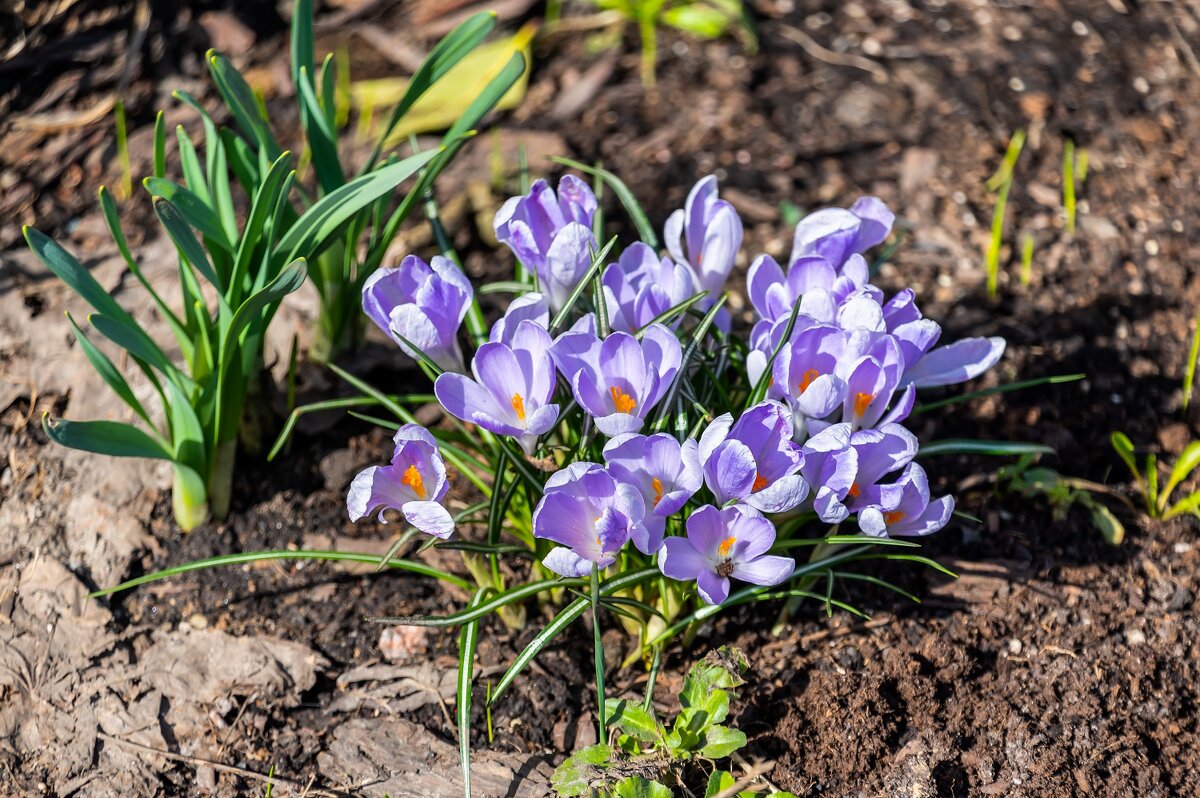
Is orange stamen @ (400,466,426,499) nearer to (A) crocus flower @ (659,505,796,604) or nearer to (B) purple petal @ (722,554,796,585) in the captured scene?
(A) crocus flower @ (659,505,796,604)

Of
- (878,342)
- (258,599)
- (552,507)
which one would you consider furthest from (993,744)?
(258,599)

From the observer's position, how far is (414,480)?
157cm

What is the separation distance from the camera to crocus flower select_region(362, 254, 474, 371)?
5.30 ft

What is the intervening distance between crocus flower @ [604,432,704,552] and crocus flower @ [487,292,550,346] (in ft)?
0.76

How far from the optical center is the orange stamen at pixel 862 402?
1.60 m

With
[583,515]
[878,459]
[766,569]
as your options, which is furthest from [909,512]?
[583,515]

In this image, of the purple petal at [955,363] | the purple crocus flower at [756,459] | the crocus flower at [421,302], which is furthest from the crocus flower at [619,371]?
the purple petal at [955,363]

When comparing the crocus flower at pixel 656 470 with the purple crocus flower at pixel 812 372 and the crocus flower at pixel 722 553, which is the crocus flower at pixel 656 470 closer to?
the crocus flower at pixel 722 553

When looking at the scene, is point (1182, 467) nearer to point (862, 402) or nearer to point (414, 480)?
point (862, 402)

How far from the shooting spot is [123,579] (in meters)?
2.05

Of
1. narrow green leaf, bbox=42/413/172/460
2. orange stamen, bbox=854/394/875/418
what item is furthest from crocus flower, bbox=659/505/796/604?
narrow green leaf, bbox=42/413/172/460

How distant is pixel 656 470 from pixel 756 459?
0.15 meters

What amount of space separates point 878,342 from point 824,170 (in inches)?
59.1

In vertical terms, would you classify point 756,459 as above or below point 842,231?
below
